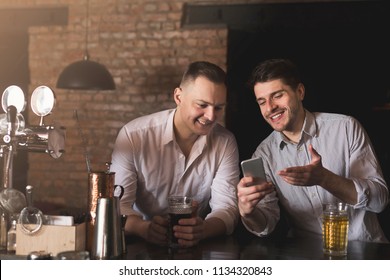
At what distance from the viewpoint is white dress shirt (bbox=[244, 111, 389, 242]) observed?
1345 mm

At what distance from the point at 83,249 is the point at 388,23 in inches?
40.1

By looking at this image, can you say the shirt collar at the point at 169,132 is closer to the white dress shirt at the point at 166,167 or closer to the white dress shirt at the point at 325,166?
the white dress shirt at the point at 166,167

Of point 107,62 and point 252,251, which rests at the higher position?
point 107,62

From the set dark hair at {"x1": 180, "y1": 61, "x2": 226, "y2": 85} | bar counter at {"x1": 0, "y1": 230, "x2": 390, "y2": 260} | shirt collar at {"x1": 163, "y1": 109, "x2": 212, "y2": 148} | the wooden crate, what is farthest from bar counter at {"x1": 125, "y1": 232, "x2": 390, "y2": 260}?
dark hair at {"x1": 180, "y1": 61, "x2": 226, "y2": 85}

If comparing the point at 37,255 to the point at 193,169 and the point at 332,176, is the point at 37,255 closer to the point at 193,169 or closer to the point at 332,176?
the point at 193,169

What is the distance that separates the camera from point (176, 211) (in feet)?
3.72

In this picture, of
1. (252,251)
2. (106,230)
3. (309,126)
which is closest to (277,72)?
(309,126)

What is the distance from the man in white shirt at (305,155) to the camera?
1.33 metres

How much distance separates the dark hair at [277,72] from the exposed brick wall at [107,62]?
107 millimetres

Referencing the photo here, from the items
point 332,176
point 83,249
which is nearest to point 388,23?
point 332,176

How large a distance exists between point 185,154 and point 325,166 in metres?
0.40

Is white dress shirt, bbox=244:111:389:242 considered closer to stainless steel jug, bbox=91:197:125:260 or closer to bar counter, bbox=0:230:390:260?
bar counter, bbox=0:230:390:260

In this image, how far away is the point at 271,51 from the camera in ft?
4.56

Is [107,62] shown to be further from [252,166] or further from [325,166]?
[325,166]
